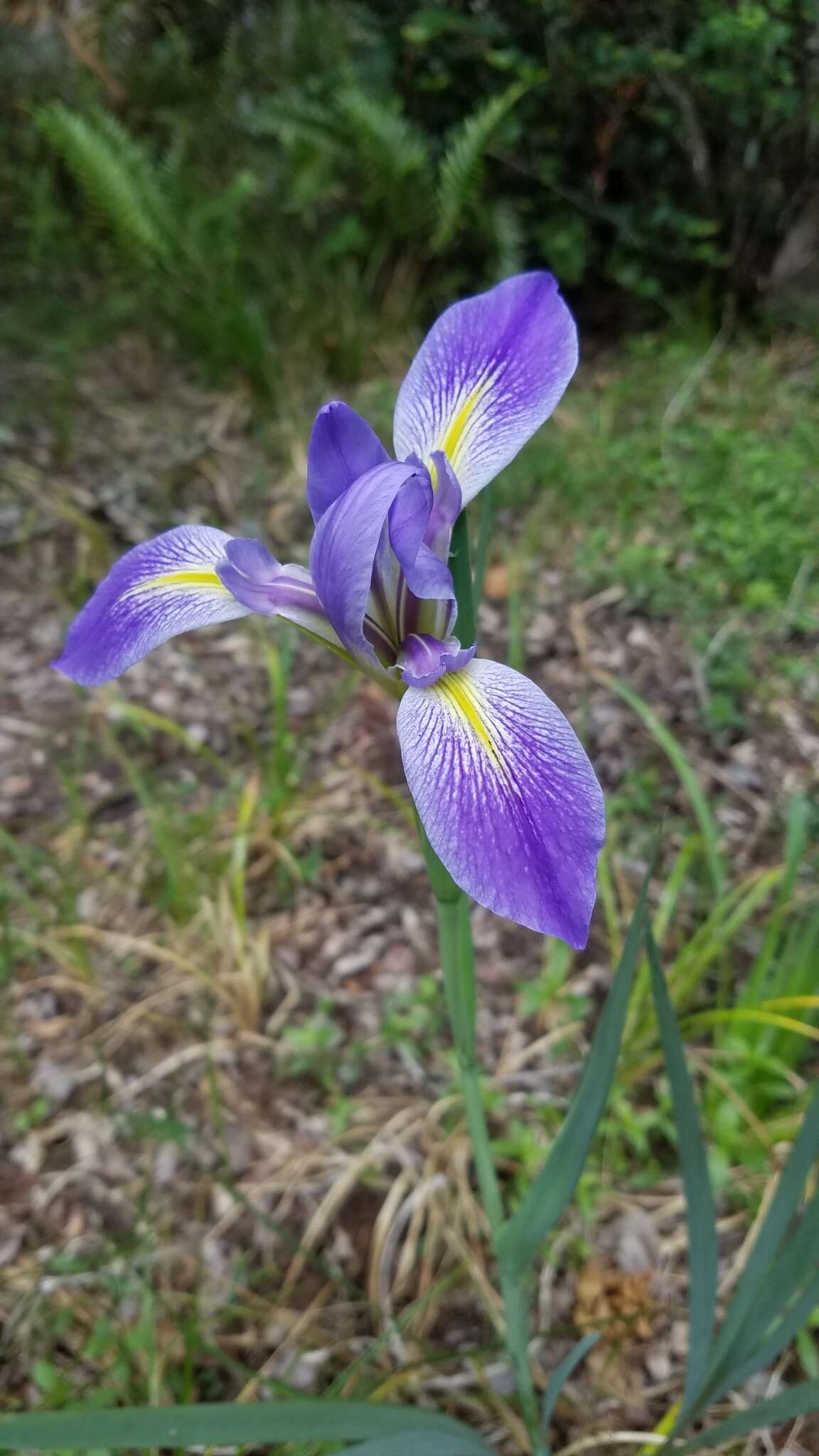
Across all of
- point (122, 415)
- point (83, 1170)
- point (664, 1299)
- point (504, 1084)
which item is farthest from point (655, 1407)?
point (122, 415)

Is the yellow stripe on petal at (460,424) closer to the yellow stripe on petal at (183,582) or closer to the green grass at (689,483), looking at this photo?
the yellow stripe on petal at (183,582)

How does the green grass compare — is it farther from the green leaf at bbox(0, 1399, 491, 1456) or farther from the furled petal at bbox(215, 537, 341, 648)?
the green leaf at bbox(0, 1399, 491, 1456)

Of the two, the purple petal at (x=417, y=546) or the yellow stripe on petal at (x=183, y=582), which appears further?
the yellow stripe on petal at (x=183, y=582)

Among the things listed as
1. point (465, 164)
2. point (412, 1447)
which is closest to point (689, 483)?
point (465, 164)

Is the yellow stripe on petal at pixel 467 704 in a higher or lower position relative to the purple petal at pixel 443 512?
lower

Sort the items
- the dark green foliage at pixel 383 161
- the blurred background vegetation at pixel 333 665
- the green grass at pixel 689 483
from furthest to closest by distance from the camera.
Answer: the dark green foliage at pixel 383 161 → the green grass at pixel 689 483 → the blurred background vegetation at pixel 333 665

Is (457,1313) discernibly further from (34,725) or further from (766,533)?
(766,533)

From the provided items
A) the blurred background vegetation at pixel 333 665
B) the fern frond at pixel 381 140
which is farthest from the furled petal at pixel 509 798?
the fern frond at pixel 381 140
